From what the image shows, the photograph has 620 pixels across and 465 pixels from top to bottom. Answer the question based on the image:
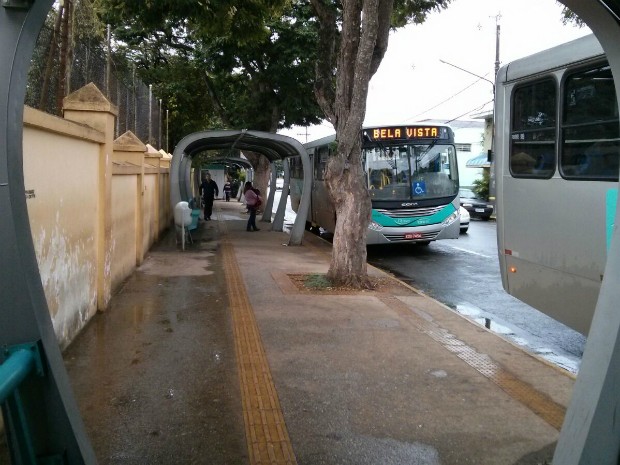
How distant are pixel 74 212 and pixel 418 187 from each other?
390 inches

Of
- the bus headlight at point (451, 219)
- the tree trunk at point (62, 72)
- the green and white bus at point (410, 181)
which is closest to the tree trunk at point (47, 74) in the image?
the tree trunk at point (62, 72)

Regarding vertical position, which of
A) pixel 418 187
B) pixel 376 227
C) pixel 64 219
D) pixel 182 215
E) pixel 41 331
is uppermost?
pixel 418 187

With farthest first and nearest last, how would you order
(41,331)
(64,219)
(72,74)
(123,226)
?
1. (123,226)
2. (72,74)
3. (64,219)
4. (41,331)

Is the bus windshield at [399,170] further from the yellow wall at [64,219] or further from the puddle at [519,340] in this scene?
the yellow wall at [64,219]

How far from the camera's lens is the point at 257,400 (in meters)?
5.05

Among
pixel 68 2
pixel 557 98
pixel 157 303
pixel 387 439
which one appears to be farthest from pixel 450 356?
pixel 68 2

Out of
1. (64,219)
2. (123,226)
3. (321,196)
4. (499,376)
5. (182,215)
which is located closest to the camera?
(499,376)

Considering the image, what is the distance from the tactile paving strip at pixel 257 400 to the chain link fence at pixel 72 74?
9.29 feet

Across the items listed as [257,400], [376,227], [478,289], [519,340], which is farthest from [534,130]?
[376,227]

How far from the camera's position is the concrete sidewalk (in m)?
4.24

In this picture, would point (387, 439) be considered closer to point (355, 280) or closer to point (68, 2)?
point (355, 280)

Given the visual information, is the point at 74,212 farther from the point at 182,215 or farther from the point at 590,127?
the point at 182,215

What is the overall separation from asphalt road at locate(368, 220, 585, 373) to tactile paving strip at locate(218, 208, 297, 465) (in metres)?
3.22

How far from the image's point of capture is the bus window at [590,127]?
5.63m
